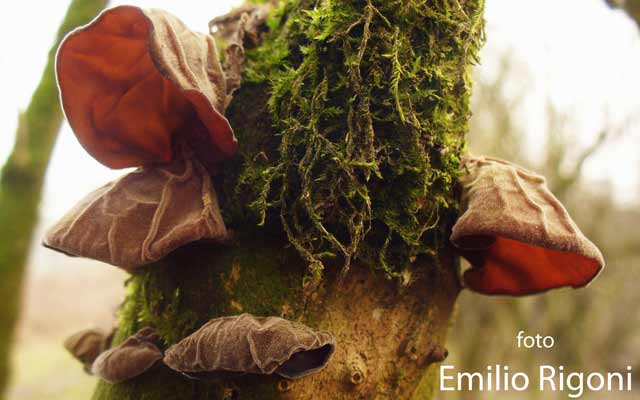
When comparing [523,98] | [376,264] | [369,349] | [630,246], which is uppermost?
[376,264]

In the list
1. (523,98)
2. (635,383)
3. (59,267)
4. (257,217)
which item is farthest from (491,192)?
(59,267)

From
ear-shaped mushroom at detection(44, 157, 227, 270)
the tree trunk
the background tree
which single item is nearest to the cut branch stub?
ear-shaped mushroom at detection(44, 157, 227, 270)

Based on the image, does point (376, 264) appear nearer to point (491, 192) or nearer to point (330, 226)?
point (330, 226)

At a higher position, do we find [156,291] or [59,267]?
[156,291]

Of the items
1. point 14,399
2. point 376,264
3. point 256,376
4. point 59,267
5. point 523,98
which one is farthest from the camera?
point 59,267

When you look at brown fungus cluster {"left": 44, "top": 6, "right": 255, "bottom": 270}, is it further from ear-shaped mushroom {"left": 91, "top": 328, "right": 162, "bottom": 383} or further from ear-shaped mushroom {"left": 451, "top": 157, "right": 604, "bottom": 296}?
ear-shaped mushroom {"left": 451, "top": 157, "right": 604, "bottom": 296}

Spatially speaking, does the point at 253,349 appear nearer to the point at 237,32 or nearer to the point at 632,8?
the point at 237,32
